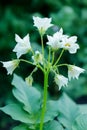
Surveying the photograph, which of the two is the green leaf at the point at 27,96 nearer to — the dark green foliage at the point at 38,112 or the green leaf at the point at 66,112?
the dark green foliage at the point at 38,112

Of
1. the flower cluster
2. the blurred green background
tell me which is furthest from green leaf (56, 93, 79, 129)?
the blurred green background

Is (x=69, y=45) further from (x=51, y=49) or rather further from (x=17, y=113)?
(x=17, y=113)

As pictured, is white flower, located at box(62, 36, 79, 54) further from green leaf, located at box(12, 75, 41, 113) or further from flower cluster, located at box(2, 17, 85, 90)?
green leaf, located at box(12, 75, 41, 113)

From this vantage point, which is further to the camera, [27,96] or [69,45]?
[27,96]

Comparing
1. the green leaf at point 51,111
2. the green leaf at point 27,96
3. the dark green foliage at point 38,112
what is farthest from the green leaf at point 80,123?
the green leaf at point 27,96

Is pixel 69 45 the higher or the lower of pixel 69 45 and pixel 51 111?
the higher

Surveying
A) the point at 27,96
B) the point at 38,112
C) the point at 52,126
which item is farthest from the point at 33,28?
the point at 52,126
